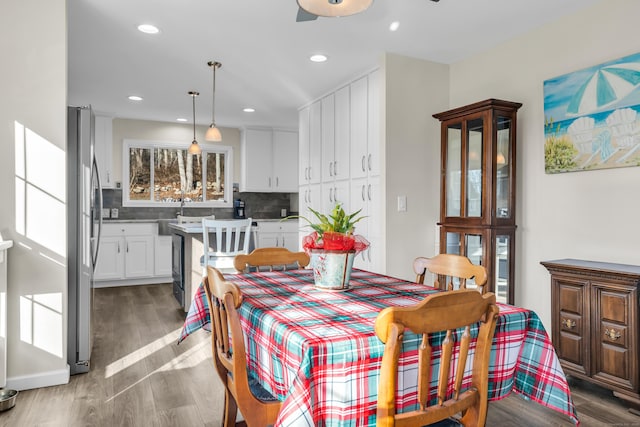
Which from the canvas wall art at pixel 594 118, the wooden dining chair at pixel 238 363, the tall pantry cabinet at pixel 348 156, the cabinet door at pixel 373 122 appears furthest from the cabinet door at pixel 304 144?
the wooden dining chair at pixel 238 363

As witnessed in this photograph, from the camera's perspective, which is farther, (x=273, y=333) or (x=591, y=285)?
(x=591, y=285)

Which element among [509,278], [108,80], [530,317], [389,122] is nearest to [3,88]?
[108,80]

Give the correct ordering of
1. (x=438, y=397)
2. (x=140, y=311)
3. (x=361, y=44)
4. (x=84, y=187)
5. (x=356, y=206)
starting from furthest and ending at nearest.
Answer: (x=140, y=311), (x=356, y=206), (x=361, y=44), (x=84, y=187), (x=438, y=397)

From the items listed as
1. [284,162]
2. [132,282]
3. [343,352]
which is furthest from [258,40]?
[132,282]

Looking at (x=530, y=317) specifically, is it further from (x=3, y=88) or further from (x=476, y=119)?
(x=3, y=88)

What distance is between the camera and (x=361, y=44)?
11.4 feet

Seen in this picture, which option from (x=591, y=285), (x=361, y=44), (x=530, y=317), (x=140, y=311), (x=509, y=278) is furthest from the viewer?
(x=140, y=311)

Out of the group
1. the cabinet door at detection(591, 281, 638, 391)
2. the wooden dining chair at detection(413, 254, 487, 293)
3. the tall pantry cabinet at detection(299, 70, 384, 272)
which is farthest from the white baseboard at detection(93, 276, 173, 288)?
the cabinet door at detection(591, 281, 638, 391)

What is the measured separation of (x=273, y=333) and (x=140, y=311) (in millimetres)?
3841

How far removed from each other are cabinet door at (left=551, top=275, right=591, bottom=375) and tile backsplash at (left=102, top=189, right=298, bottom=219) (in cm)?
508

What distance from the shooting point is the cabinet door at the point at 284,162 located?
6.89 meters

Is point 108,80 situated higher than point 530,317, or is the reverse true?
point 108,80

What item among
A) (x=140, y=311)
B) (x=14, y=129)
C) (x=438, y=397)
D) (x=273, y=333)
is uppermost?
(x=14, y=129)

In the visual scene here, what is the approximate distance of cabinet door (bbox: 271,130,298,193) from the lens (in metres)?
6.89
